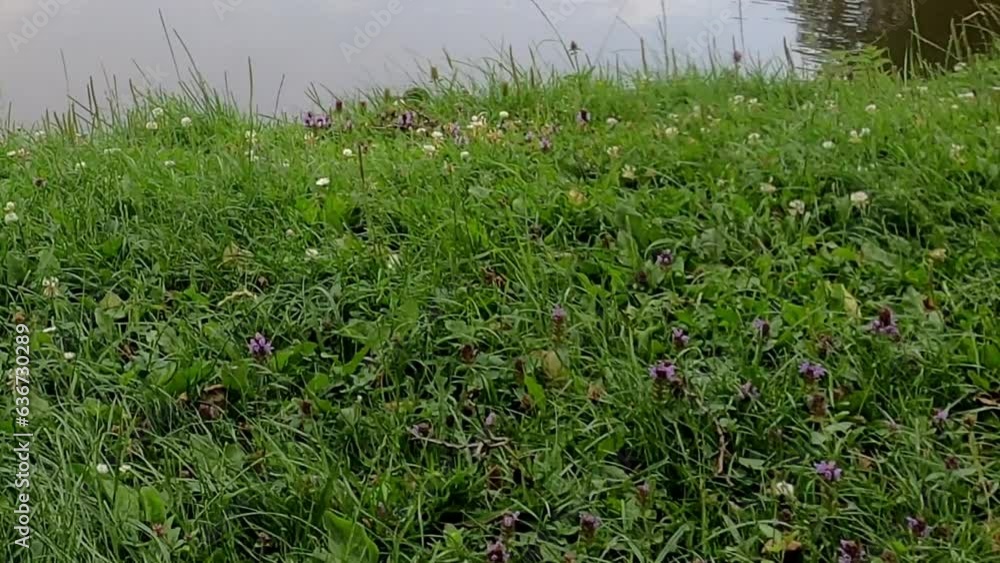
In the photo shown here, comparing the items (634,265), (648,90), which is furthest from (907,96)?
(634,265)

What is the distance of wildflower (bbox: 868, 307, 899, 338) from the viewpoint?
1831 mm

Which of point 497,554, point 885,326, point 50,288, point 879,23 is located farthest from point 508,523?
point 879,23

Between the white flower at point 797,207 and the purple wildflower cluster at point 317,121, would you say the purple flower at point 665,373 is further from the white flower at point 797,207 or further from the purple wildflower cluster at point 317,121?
the purple wildflower cluster at point 317,121

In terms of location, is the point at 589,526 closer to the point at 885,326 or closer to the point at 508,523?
the point at 508,523

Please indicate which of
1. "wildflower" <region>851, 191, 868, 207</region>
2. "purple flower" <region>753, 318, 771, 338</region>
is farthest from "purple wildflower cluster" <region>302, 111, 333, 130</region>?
"purple flower" <region>753, 318, 771, 338</region>

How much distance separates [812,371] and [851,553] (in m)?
0.39

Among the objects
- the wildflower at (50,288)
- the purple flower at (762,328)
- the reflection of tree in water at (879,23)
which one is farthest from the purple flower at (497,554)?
the reflection of tree in water at (879,23)

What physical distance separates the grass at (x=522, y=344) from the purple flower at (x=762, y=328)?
0.07 feet

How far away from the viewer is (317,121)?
350cm

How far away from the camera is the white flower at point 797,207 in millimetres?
2385

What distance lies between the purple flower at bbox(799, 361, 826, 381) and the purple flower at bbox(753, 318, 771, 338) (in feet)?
0.43

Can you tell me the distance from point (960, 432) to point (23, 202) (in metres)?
2.24

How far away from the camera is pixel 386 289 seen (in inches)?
84.0

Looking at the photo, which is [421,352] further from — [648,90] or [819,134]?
[648,90]
